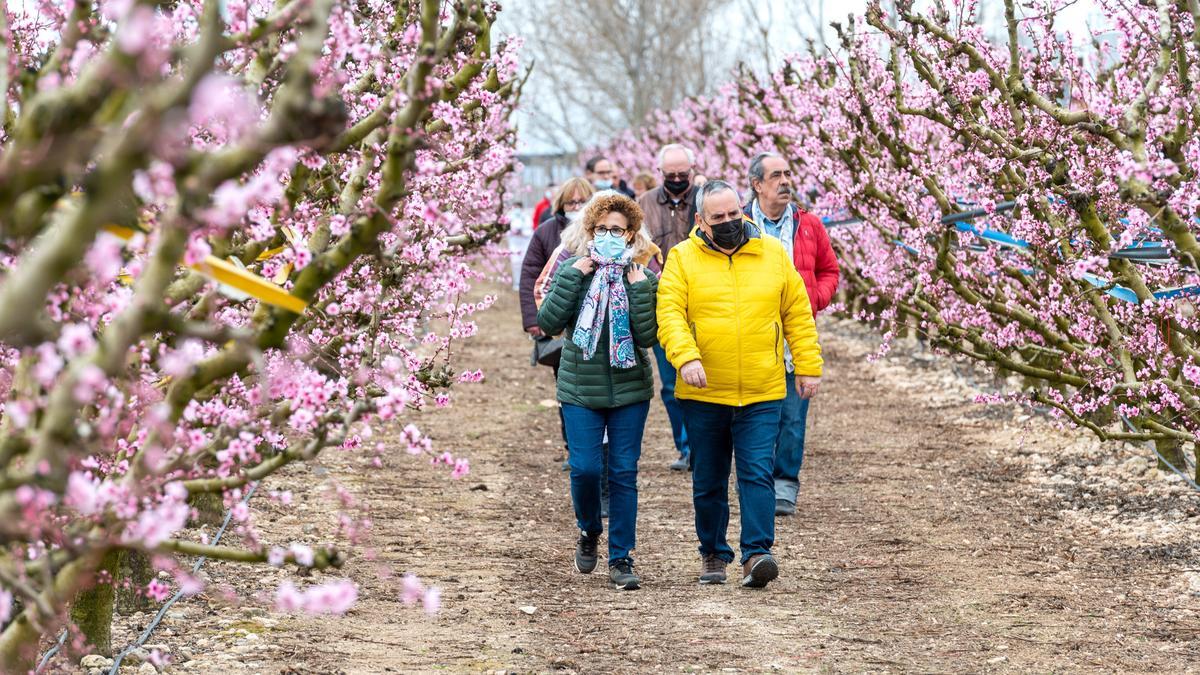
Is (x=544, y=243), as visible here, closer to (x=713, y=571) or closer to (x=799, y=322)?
(x=799, y=322)

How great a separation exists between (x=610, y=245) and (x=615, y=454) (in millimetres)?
978

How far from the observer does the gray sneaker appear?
701cm

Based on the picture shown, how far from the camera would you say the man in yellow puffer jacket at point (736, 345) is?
6.69m

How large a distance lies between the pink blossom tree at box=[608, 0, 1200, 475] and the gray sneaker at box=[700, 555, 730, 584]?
1.89 meters

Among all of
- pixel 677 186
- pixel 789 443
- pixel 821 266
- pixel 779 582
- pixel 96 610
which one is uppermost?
pixel 677 186

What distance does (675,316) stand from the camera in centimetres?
670

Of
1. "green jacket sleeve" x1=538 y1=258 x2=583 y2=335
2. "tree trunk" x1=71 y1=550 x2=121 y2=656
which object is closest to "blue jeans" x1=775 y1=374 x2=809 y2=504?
"green jacket sleeve" x1=538 y1=258 x2=583 y2=335

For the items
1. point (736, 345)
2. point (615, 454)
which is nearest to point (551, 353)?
point (615, 454)

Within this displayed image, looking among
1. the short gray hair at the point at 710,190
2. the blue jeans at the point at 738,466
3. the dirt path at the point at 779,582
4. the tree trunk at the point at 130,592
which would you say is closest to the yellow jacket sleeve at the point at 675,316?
the short gray hair at the point at 710,190

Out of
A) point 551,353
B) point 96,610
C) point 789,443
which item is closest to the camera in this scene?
point 96,610

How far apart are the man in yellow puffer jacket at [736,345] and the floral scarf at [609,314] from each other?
19 cm

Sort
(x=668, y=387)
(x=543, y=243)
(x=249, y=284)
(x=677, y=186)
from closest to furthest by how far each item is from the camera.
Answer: (x=249, y=284)
(x=543, y=243)
(x=668, y=387)
(x=677, y=186)

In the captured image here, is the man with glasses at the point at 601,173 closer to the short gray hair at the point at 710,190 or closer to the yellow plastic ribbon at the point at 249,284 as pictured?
the short gray hair at the point at 710,190

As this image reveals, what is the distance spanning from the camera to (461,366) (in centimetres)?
1709
